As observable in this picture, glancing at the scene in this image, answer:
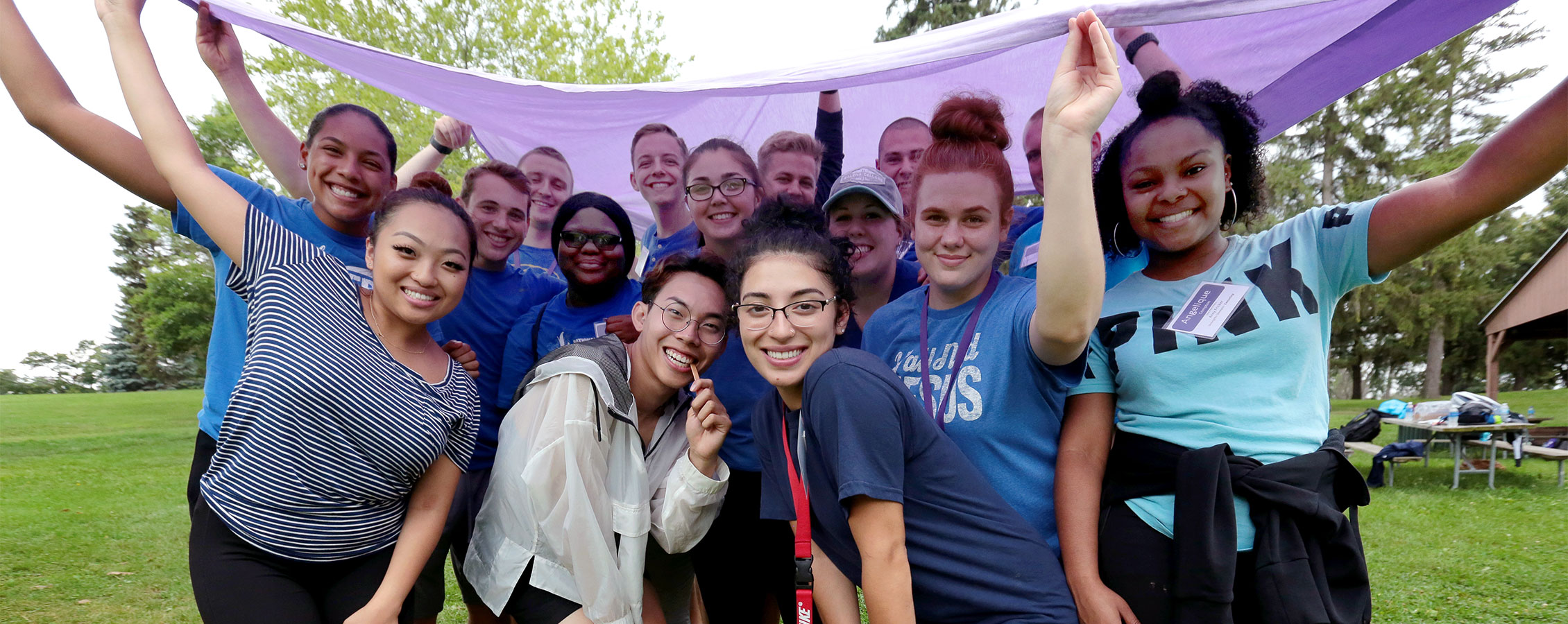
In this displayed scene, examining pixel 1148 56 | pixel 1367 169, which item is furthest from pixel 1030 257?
pixel 1367 169

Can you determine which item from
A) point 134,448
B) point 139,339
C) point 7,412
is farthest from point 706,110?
point 139,339

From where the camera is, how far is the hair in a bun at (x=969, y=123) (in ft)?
9.73

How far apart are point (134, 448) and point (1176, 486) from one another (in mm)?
18398

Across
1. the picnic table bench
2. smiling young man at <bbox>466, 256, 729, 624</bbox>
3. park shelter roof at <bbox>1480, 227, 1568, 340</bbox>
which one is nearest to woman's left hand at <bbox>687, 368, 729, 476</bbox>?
smiling young man at <bbox>466, 256, 729, 624</bbox>

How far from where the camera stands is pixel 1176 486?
2.35 m

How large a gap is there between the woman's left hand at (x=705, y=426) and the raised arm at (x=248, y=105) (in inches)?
81.5

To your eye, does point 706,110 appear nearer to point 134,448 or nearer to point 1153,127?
point 1153,127

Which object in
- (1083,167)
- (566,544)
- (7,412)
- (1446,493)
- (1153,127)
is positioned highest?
(1153,127)

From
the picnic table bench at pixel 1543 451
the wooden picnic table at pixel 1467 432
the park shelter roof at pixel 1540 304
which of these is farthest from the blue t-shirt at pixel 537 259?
the park shelter roof at pixel 1540 304

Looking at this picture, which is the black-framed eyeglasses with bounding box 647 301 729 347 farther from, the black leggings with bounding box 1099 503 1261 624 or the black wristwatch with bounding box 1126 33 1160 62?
the black wristwatch with bounding box 1126 33 1160 62

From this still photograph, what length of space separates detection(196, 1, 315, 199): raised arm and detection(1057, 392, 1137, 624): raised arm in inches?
129

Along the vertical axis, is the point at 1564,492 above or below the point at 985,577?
below

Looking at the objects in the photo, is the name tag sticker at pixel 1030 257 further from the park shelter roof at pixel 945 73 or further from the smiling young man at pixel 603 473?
the smiling young man at pixel 603 473

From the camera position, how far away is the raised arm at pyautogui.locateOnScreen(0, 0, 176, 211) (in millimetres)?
2650
